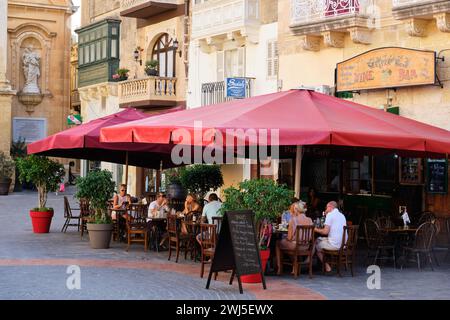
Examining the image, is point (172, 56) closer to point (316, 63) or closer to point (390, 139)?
point (316, 63)

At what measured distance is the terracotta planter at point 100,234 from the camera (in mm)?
17500

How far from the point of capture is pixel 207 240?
1366cm

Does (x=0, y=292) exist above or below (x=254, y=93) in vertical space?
below

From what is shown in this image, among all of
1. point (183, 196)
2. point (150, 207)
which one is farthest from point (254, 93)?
point (150, 207)

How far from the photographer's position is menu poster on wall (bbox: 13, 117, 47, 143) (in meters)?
49.5

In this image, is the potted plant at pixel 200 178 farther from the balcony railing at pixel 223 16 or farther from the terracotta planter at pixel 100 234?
the balcony railing at pixel 223 16

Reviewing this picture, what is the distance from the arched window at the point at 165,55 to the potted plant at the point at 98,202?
1558cm

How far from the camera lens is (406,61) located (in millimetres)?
19562

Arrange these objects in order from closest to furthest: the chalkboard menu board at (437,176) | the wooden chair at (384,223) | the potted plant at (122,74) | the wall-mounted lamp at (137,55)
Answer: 1. the wooden chair at (384,223)
2. the chalkboard menu board at (437,176)
3. the wall-mounted lamp at (137,55)
4. the potted plant at (122,74)

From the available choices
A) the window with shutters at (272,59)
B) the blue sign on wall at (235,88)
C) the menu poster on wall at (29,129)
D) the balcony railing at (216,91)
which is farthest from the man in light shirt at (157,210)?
the menu poster on wall at (29,129)

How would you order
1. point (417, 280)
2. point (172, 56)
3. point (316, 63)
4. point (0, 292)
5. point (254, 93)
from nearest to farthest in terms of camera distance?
1. point (0, 292)
2. point (417, 280)
3. point (316, 63)
4. point (254, 93)
5. point (172, 56)

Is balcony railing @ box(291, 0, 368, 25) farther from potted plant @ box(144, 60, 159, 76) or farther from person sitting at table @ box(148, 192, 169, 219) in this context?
potted plant @ box(144, 60, 159, 76)

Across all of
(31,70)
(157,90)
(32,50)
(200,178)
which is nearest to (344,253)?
(200,178)

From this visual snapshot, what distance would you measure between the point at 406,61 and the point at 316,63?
383cm
